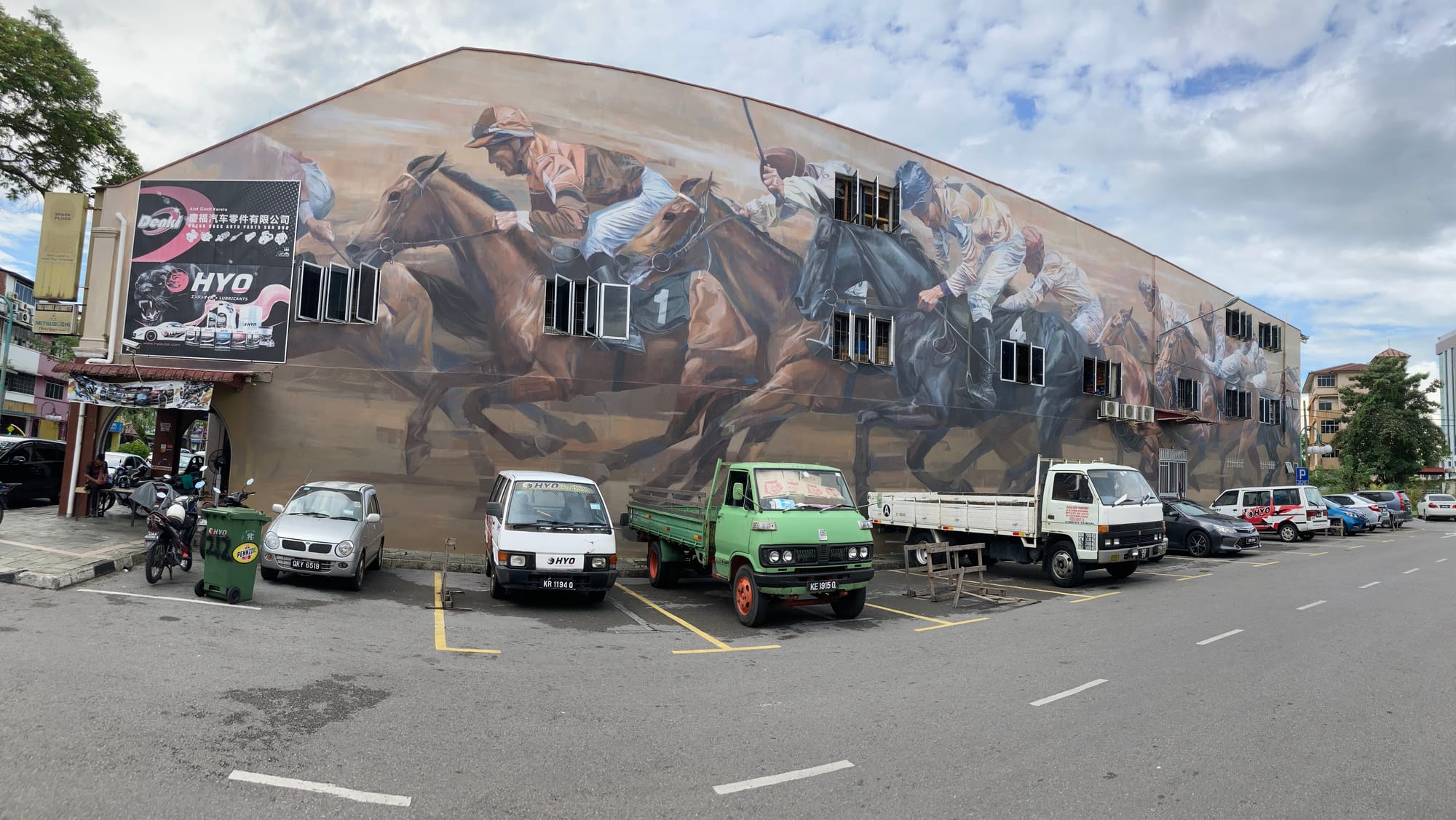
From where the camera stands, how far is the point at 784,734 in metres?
5.89

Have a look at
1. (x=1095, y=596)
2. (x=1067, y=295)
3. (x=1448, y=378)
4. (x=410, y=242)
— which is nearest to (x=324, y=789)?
(x=1095, y=596)

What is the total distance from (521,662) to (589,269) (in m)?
12.2

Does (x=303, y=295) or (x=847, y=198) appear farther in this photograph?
(x=847, y=198)

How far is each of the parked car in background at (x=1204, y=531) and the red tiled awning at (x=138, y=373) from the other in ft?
77.8

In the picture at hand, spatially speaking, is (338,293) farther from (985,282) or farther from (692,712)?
(985,282)

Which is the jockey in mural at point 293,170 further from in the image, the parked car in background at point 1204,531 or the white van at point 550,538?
the parked car in background at point 1204,531

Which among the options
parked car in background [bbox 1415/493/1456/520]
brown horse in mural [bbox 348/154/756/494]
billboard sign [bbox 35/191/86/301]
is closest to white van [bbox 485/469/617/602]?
brown horse in mural [bbox 348/154/756/494]

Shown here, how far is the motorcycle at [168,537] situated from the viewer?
1081 centimetres

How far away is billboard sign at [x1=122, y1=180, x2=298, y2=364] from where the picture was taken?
17203 millimetres

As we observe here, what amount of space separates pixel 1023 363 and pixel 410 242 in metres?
19.6

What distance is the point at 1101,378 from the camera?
29344 mm

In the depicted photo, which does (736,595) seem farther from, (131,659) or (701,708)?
(131,659)

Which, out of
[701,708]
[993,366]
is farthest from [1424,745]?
[993,366]

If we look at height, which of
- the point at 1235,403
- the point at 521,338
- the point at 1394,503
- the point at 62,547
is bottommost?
the point at 62,547
